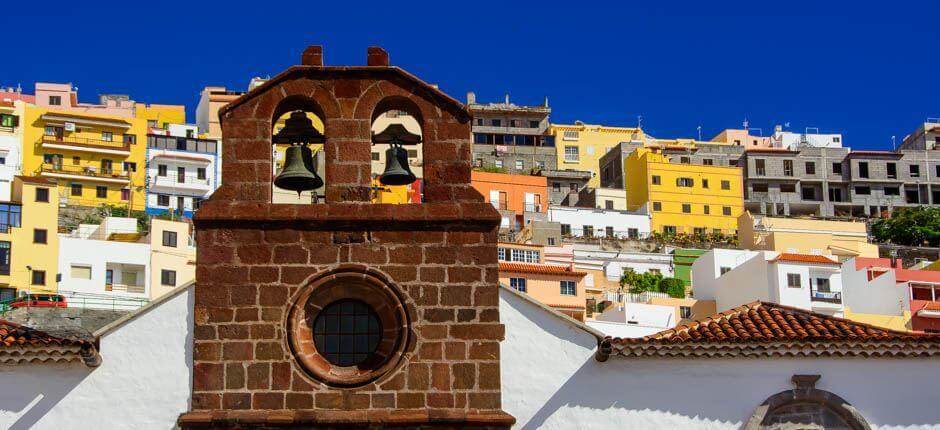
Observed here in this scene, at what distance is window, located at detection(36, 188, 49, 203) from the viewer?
65875 millimetres

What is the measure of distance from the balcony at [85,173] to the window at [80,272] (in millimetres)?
24180

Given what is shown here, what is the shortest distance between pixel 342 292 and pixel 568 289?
4098cm

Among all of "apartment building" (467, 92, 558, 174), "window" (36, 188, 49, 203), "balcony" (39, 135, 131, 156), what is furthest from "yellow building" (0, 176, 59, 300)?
"apartment building" (467, 92, 558, 174)

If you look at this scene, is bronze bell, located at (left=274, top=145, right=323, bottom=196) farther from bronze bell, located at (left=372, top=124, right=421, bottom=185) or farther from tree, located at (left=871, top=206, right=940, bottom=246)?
tree, located at (left=871, top=206, right=940, bottom=246)

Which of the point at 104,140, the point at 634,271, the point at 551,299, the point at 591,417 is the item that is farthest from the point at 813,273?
the point at 104,140

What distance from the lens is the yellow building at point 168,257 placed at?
64.6m

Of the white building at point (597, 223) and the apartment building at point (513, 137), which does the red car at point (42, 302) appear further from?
the apartment building at point (513, 137)

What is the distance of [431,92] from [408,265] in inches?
86.7

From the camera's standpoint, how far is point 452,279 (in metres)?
16.7

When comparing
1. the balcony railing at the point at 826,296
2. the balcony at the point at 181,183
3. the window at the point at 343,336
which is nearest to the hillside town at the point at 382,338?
the window at the point at 343,336

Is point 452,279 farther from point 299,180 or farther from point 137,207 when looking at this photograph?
point 137,207

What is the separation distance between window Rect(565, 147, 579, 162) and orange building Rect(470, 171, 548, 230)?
19.4m

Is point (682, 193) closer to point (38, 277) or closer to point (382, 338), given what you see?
point (38, 277)

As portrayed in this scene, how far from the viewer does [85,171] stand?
88.4 meters
